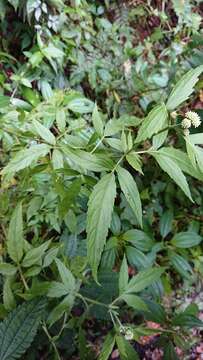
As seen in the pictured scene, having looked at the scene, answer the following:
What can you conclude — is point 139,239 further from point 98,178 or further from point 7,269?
point 7,269

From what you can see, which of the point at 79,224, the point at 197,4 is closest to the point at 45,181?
the point at 79,224

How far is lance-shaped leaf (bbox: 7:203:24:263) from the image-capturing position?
3.96 feet

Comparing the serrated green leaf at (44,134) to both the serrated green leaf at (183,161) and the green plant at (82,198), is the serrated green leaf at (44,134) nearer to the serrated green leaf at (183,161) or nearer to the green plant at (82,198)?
the green plant at (82,198)

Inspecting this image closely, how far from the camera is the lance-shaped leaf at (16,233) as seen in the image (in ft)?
3.96

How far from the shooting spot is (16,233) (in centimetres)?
121

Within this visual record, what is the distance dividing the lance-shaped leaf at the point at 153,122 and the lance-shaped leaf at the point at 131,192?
9 cm

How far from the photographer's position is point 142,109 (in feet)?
7.95

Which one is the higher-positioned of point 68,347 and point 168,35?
point 168,35

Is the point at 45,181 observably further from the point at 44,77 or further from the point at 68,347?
the point at 44,77

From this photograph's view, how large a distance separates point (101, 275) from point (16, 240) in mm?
392

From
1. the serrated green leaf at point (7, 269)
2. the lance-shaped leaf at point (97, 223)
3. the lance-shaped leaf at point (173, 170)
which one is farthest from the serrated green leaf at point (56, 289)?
the lance-shaped leaf at point (173, 170)

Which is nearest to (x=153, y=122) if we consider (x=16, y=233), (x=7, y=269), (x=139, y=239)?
(x=16, y=233)

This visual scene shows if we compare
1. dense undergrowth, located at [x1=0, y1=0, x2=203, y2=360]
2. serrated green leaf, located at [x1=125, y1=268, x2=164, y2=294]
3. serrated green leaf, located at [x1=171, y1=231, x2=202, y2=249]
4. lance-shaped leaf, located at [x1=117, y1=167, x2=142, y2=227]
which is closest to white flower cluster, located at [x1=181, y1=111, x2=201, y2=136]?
dense undergrowth, located at [x1=0, y1=0, x2=203, y2=360]

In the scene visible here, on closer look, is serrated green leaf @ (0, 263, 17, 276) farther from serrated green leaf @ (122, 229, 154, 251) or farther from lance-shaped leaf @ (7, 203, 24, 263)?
serrated green leaf @ (122, 229, 154, 251)
